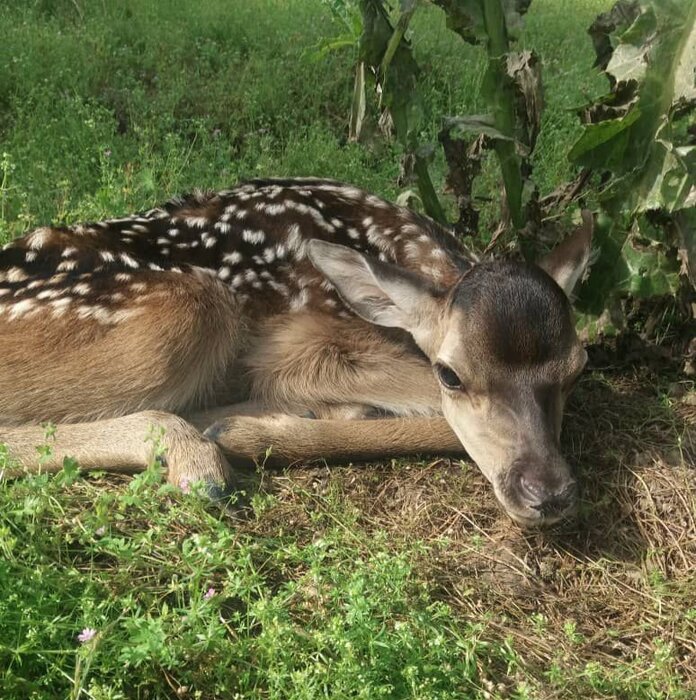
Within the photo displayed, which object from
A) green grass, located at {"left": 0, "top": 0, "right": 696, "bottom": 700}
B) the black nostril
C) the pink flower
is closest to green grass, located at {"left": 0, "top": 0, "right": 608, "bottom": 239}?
green grass, located at {"left": 0, "top": 0, "right": 696, "bottom": 700}

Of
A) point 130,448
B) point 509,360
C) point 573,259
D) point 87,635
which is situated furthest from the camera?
point 573,259

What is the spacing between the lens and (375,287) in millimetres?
4273

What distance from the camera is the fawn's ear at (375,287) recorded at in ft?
13.6

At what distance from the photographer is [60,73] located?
297 inches

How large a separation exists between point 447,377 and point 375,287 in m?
Result: 0.57

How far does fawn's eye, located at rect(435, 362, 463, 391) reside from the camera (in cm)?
392

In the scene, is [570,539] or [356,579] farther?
[570,539]

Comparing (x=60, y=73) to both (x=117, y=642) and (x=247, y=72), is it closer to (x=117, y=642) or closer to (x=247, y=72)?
(x=247, y=72)

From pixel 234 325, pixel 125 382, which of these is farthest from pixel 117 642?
pixel 234 325

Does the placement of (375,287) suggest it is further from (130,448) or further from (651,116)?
(651,116)

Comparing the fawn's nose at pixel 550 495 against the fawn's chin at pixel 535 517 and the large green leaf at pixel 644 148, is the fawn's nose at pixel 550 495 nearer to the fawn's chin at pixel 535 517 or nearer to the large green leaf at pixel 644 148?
the fawn's chin at pixel 535 517

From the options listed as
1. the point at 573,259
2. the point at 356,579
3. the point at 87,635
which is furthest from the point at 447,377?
the point at 87,635

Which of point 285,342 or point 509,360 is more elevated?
point 509,360

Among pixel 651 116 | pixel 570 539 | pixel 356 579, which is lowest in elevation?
pixel 570 539
